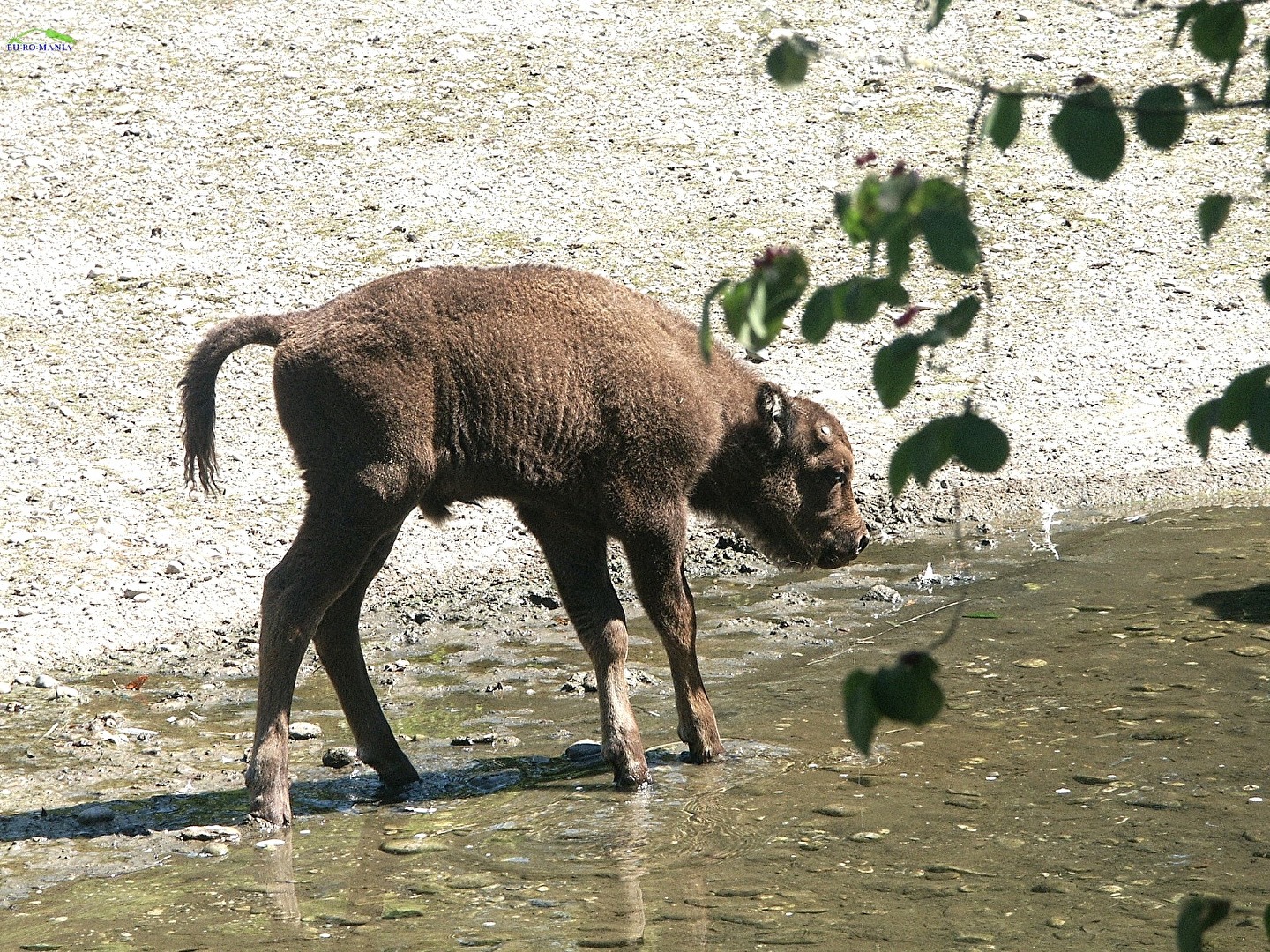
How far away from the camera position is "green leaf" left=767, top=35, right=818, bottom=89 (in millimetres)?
1944

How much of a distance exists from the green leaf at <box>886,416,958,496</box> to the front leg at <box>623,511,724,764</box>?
15.3 ft

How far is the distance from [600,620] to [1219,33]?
4975 mm

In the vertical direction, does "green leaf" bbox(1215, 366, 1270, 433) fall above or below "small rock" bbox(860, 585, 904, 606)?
above

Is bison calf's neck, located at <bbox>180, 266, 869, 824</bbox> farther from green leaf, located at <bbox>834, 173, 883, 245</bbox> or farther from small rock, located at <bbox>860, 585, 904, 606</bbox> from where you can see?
green leaf, located at <bbox>834, 173, 883, 245</bbox>

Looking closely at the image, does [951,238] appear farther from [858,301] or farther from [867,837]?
[867,837]

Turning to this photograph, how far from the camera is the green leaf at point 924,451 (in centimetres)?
188

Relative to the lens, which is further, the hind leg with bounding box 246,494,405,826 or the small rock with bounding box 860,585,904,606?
the small rock with bounding box 860,585,904,606

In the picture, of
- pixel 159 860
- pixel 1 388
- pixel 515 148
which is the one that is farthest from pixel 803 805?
pixel 515 148

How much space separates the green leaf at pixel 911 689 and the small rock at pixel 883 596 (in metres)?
6.85

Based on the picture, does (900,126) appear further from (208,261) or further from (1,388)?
(1,388)

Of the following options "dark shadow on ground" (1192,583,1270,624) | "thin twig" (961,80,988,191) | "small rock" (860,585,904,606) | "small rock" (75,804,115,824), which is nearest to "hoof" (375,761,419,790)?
"small rock" (75,804,115,824)

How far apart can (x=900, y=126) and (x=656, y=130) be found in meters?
2.20

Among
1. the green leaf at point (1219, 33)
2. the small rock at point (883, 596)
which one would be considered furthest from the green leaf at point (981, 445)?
the small rock at point (883, 596)

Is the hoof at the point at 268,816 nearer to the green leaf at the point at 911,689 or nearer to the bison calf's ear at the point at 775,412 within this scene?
the bison calf's ear at the point at 775,412
